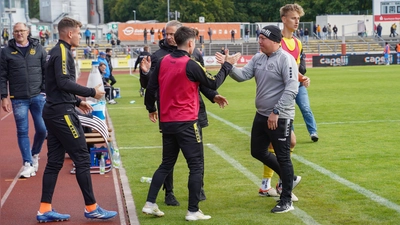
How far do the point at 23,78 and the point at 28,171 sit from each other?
134cm

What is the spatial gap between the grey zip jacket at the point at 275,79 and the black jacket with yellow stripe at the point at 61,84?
170 centimetres

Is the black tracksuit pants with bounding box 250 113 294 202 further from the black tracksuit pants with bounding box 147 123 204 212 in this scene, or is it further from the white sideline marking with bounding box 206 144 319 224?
the black tracksuit pants with bounding box 147 123 204 212

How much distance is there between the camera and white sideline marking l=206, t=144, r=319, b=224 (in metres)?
7.08

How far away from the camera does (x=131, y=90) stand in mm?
30141

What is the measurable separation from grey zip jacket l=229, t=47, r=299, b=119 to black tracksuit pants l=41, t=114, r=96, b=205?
5.89 feet

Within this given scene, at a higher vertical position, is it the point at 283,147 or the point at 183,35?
the point at 183,35

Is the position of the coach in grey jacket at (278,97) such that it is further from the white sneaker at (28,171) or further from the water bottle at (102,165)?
the white sneaker at (28,171)

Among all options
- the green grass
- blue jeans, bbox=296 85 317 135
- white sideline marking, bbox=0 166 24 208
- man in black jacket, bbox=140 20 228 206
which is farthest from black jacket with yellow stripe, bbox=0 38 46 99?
blue jeans, bbox=296 85 317 135

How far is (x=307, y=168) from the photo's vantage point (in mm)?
9875

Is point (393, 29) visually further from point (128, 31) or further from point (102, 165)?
point (102, 165)

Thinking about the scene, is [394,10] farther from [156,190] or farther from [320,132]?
[156,190]

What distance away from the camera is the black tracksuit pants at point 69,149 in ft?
23.6

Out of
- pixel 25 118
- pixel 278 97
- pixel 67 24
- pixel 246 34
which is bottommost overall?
pixel 25 118

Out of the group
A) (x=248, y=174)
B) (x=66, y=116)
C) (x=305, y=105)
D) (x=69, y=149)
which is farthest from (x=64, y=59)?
(x=305, y=105)
